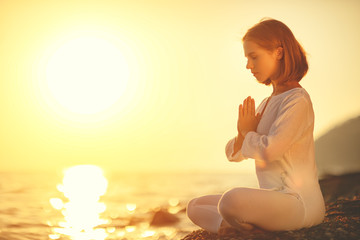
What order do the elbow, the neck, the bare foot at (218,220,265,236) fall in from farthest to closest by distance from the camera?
the neck
the bare foot at (218,220,265,236)
the elbow

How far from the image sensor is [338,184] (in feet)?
29.7

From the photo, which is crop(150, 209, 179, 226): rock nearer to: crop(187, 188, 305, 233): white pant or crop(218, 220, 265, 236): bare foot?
crop(218, 220, 265, 236): bare foot

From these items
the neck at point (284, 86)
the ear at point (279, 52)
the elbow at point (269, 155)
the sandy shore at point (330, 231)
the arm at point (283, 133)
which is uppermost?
the ear at point (279, 52)

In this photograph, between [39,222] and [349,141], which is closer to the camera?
[39,222]

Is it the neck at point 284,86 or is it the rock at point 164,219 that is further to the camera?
the rock at point 164,219

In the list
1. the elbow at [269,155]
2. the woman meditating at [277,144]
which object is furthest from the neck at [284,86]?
the elbow at [269,155]

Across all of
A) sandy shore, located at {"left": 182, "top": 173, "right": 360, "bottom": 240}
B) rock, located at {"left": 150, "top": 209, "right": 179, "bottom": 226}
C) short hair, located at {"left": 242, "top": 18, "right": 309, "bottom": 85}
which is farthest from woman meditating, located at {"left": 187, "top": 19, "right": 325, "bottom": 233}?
rock, located at {"left": 150, "top": 209, "right": 179, "bottom": 226}

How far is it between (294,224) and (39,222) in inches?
304

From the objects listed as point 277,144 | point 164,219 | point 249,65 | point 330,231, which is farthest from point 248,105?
point 164,219

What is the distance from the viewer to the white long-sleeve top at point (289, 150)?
13.5 ft

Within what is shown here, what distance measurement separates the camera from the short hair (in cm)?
438

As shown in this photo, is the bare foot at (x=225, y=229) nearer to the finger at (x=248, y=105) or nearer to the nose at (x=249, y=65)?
the finger at (x=248, y=105)

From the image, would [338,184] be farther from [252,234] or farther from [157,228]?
[252,234]

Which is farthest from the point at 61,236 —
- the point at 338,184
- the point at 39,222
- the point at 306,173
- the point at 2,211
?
the point at 306,173
